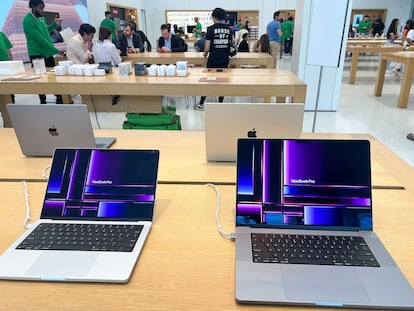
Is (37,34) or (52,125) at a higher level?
(37,34)

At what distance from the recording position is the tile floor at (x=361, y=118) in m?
3.56

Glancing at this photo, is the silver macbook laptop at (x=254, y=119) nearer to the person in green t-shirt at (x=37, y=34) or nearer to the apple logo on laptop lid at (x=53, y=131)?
the apple logo on laptop lid at (x=53, y=131)

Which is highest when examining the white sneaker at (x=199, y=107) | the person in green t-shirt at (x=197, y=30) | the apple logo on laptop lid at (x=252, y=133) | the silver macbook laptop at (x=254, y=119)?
the person in green t-shirt at (x=197, y=30)

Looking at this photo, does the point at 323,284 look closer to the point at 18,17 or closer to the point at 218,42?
the point at 218,42

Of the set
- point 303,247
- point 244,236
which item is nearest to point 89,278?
point 244,236

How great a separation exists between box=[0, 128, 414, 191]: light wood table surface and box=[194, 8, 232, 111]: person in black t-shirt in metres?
2.95

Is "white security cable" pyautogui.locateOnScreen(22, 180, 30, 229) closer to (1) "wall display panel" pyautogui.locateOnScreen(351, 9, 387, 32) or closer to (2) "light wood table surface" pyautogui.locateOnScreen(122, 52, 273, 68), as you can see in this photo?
(2) "light wood table surface" pyautogui.locateOnScreen(122, 52, 273, 68)

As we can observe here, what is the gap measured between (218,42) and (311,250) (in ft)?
13.1

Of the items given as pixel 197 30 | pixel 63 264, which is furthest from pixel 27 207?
pixel 197 30

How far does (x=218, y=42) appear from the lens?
4.34 meters

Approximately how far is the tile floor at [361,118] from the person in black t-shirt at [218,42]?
0.80 metres

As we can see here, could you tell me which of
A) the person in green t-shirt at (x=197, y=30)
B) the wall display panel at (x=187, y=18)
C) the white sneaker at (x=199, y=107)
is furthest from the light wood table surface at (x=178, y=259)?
the wall display panel at (x=187, y=18)

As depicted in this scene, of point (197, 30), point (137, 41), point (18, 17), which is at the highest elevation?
point (18, 17)

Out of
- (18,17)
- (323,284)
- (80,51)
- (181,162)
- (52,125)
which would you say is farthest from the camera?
(18,17)
